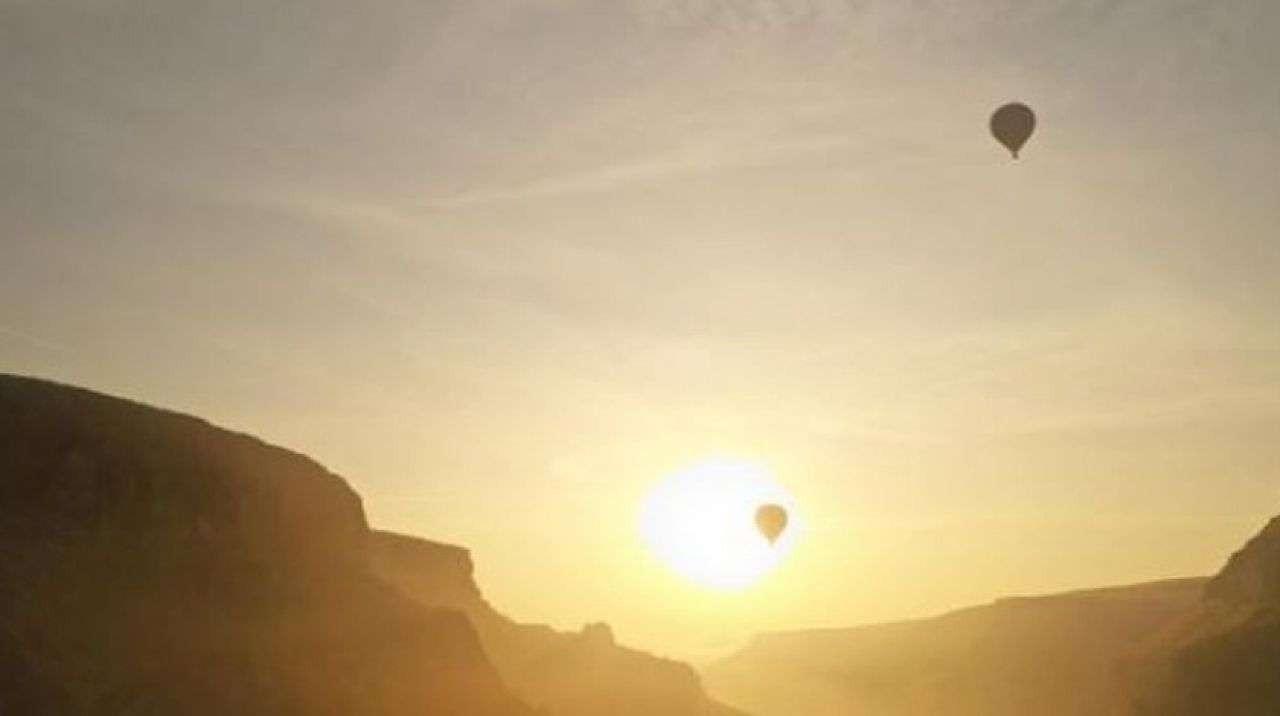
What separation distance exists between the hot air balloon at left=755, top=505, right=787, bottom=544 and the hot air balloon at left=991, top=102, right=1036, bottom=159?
2947cm

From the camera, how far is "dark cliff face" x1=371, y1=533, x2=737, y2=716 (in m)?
84.1

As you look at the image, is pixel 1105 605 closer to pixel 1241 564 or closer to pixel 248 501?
pixel 1241 564

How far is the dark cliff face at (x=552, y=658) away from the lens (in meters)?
84.1

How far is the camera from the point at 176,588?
45562 mm

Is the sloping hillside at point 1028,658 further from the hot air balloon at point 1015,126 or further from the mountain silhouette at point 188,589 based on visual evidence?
the mountain silhouette at point 188,589

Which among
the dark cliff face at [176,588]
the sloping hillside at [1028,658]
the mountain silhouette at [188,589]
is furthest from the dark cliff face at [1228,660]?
the sloping hillside at [1028,658]

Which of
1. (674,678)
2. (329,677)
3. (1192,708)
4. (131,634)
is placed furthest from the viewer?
(674,678)

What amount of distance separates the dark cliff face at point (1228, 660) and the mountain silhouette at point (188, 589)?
148 ft

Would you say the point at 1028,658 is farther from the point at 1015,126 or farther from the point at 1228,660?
the point at 1015,126

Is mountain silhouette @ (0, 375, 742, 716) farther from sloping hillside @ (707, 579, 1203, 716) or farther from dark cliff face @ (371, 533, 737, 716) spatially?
sloping hillside @ (707, 579, 1203, 716)

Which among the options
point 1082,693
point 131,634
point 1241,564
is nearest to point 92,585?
point 131,634

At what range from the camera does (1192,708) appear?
8125 centimetres

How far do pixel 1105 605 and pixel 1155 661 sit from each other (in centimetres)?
10022

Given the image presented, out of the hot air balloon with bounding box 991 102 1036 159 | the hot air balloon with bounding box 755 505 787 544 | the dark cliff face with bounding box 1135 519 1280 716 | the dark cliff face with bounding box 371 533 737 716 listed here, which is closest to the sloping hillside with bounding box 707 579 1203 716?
the dark cliff face with bounding box 1135 519 1280 716
